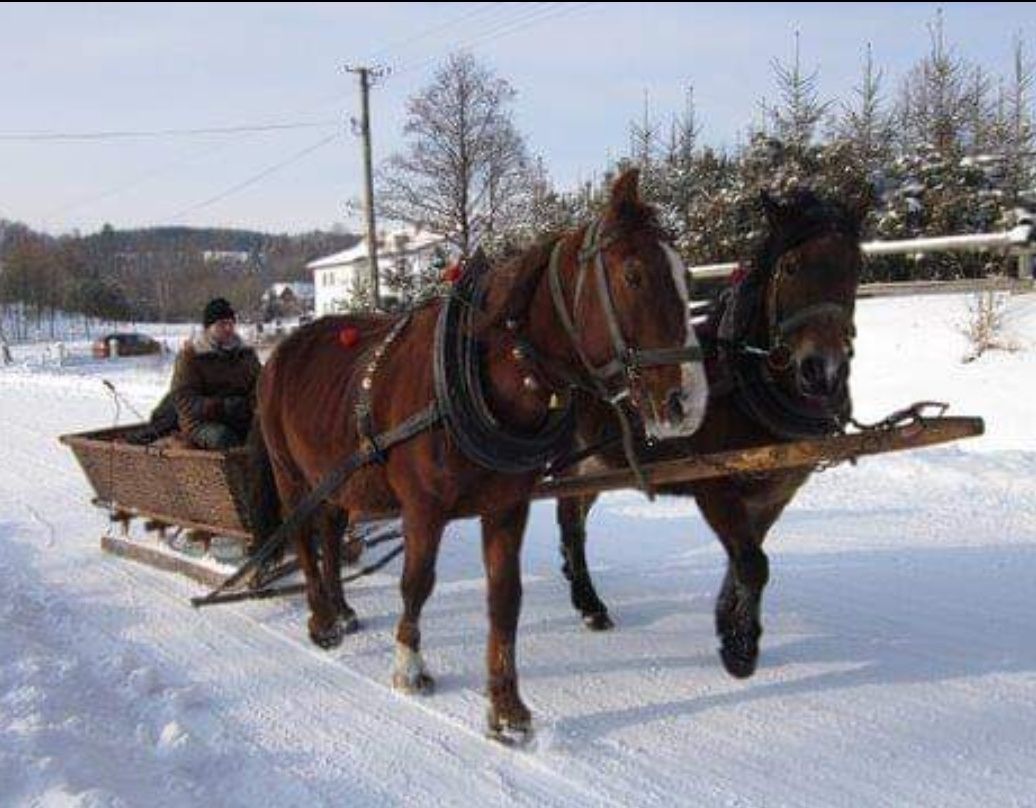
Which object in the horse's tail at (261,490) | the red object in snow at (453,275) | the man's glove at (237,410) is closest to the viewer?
the red object in snow at (453,275)

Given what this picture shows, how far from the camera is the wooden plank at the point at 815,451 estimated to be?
386cm

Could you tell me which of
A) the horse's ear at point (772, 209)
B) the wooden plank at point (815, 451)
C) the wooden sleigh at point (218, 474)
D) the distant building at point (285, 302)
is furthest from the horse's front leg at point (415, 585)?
the distant building at point (285, 302)

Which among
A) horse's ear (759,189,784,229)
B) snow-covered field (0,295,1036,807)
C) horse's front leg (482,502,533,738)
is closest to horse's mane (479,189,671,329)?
horse's front leg (482,502,533,738)

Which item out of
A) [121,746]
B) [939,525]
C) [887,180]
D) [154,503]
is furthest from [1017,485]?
[887,180]

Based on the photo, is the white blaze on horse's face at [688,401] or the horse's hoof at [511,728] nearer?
the white blaze on horse's face at [688,401]

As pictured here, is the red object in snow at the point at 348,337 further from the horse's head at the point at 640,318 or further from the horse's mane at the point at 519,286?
the horse's head at the point at 640,318

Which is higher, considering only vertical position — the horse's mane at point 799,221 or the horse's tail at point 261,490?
the horse's mane at point 799,221

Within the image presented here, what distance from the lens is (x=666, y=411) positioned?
3250 millimetres

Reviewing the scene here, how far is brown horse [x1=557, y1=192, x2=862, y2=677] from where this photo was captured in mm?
3994

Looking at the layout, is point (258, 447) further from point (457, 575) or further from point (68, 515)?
point (68, 515)

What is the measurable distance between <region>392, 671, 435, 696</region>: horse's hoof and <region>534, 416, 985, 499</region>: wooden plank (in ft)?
4.15

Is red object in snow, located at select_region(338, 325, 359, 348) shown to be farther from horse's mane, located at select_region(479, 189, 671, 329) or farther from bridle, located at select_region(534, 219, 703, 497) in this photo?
bridle, located at select_region(534, 219, 703, 497)

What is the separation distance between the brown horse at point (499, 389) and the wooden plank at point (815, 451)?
1.89 feet

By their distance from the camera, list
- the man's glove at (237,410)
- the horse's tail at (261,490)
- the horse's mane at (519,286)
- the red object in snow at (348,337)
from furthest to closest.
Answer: the man's glove at (237,410) → the horse's tail at (261,490) → the red object in snow at (348,337) → the horse's mane at (519,286)
